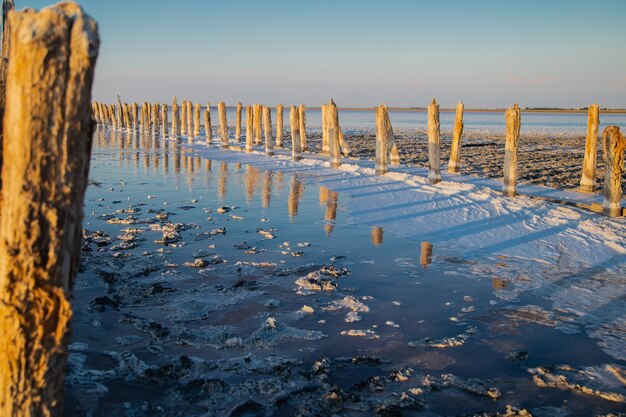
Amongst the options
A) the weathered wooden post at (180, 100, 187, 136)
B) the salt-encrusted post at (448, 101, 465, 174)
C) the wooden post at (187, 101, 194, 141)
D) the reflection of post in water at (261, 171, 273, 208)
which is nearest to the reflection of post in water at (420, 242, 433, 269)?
the reflection of post in water at (261, 171, 273, 208)

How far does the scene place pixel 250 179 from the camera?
56.0 feet

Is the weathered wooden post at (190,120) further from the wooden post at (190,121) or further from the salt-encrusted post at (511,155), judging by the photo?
the salt-encrusted post at (511,155)

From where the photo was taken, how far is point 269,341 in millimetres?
5180

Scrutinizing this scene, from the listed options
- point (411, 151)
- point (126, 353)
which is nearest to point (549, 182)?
point (411, 151)

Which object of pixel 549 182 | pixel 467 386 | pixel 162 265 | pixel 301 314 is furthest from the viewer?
pixel 549 182

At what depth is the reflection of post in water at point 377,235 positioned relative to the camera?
9.23 meters

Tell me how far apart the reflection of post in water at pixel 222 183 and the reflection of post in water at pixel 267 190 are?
1.17 meters

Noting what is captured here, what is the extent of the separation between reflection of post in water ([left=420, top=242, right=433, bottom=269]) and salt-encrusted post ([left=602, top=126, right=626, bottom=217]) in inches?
179

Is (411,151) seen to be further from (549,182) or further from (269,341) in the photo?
(269,341)

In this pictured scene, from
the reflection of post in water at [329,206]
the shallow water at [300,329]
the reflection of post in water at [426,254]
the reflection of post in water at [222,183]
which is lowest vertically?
the shallow water at [300,329]

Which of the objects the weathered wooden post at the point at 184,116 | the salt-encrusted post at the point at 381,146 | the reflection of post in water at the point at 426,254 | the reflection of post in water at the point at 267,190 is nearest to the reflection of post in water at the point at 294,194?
the reflection of post in water at the point at 267,190

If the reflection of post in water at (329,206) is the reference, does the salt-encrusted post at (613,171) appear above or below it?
above

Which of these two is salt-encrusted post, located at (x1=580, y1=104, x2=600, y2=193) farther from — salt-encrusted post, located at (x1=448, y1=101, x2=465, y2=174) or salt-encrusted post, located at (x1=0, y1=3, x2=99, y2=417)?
salt-encrusted post, located at (x1=0, y1=3, x2=99, y2=417)

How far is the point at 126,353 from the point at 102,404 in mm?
813
